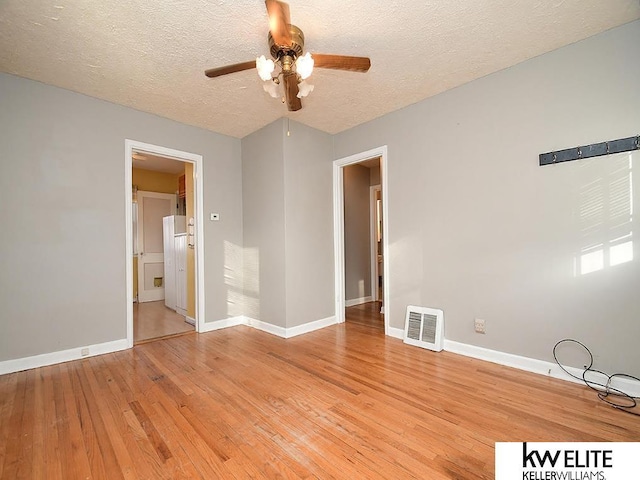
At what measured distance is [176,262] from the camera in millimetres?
5016

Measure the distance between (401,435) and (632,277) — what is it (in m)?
2.05

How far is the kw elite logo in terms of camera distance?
1.35 meters

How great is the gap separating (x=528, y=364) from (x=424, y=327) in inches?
37.1

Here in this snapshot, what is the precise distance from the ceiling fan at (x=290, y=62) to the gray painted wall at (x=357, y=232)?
10.8 feet

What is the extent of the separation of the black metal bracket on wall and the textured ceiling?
2.86 ft

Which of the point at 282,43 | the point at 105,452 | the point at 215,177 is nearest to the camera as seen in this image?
the point at 105,452

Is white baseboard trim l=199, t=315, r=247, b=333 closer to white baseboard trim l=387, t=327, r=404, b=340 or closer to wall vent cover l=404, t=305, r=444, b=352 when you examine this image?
white baseboard trim l=387, t=327, r=404, b=340

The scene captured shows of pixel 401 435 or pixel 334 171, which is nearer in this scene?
pixel 401 435

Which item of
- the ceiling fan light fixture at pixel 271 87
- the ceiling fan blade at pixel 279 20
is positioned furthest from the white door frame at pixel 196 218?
the ceiling fan blade at pixel 279 20

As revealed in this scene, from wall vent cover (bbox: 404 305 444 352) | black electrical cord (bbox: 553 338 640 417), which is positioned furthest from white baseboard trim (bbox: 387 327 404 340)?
black electrical cord (bbox: 553 338 640 417)

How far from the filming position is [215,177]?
4035 mm

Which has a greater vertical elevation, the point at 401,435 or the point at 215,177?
the point at 215,177

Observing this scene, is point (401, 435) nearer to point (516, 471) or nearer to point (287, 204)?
point (516, 471)

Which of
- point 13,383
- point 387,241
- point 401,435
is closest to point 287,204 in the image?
point 387,241
